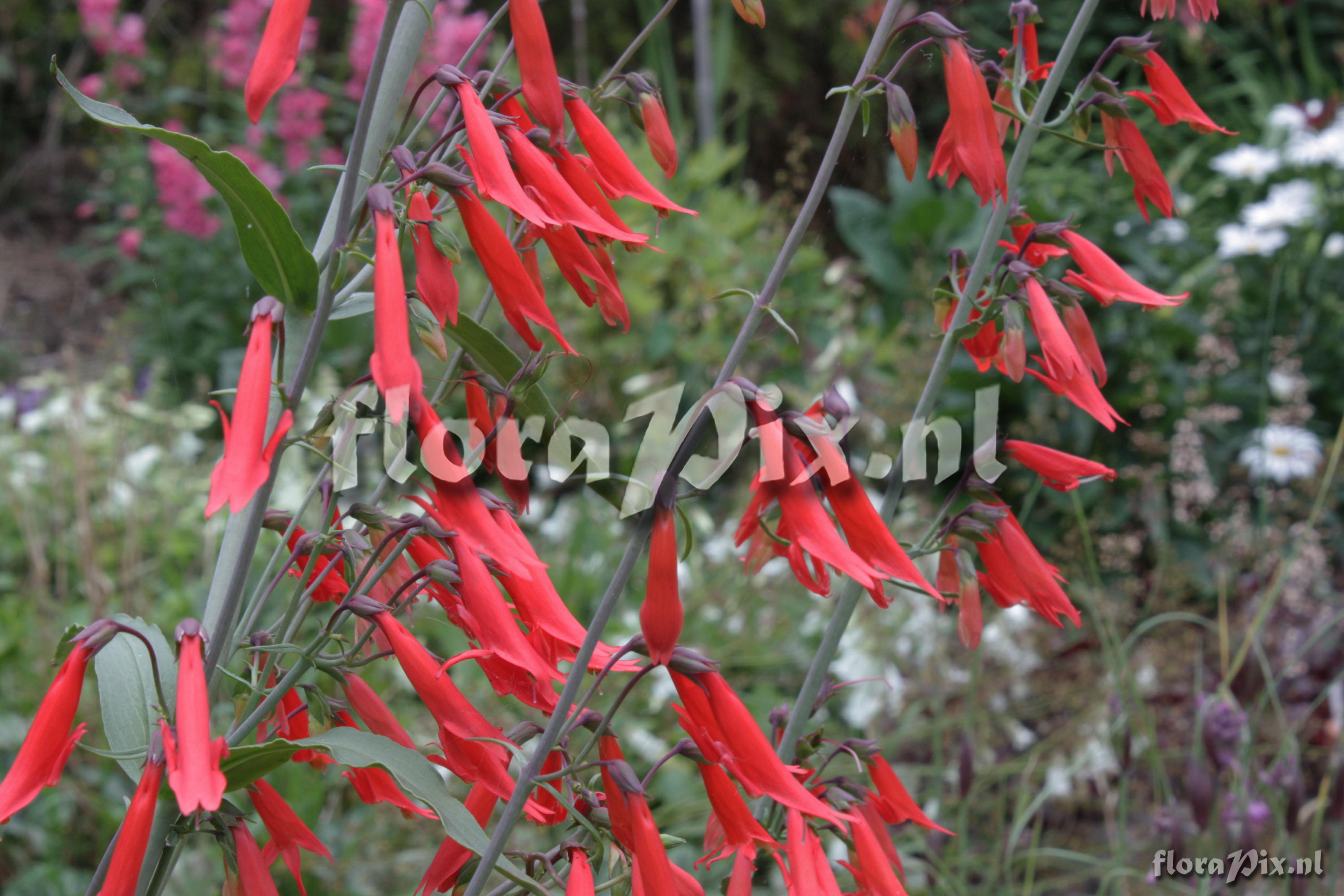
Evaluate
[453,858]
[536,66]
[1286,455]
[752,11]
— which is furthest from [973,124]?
[1286,455]

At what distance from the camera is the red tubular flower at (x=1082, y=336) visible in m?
0.83

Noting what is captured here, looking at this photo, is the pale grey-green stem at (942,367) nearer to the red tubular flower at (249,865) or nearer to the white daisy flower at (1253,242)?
the red tubular flower at (249,865)

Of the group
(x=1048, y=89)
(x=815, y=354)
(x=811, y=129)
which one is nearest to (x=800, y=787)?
(x=1048, y=89)

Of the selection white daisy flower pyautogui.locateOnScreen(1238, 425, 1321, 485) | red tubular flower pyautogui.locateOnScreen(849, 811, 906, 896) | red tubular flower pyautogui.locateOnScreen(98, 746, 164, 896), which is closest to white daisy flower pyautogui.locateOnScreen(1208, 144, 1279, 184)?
white daisy flower pyautogui.locateOnScreen(1238, 425, 1321, 485)

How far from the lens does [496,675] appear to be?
66cm

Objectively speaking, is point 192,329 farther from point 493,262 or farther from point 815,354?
point 493,262

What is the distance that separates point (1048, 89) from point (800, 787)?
594 mm

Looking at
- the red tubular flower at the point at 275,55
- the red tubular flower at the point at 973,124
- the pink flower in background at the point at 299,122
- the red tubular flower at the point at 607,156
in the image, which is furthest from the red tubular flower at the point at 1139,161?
the pink flower in background at the point at 299,122

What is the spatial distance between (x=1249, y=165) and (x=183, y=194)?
3671 millimetres

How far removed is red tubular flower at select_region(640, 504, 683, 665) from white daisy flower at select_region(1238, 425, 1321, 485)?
2465 mm

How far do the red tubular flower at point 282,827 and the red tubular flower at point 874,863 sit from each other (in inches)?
14.5

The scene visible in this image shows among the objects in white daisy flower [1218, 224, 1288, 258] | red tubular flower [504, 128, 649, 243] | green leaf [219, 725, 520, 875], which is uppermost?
red tubular flower [504, 128, 649, 243]

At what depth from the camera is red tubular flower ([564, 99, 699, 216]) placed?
2.28 ft

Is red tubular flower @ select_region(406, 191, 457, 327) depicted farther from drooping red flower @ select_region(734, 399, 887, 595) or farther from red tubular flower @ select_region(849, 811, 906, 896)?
red tubular flower @ select_region(849, 811, 906, 896)
